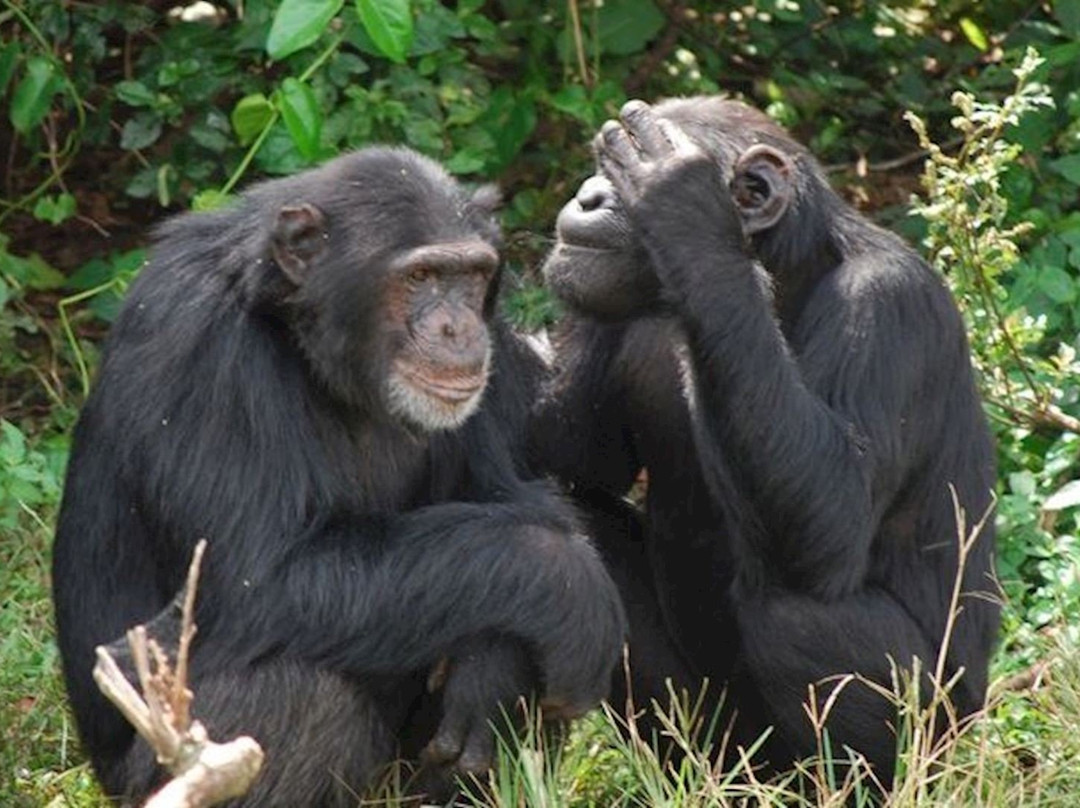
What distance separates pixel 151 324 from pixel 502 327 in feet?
3.92

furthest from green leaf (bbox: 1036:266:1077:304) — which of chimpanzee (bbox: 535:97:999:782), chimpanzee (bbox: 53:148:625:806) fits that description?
chimpanzee (bbox: 53:148:625:806)

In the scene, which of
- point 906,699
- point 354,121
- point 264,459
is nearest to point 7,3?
point 354,121

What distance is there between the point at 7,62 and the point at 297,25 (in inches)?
77.3

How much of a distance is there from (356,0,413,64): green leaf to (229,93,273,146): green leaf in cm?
101

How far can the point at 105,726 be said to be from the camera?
6473 millimetres

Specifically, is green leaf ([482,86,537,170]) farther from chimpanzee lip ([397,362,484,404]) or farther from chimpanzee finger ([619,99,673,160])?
chimpanzee lip ([397,362,484,404])

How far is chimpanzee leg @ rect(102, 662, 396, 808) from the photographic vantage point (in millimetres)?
6102

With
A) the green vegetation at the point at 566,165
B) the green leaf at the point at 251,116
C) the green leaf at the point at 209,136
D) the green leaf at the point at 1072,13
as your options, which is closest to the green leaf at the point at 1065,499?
the green vegetation at the point at 566,165

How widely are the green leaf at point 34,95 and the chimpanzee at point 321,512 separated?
234 centimetres

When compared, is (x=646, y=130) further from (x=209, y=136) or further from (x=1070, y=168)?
(x=209, y=136)

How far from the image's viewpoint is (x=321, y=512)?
629 cm

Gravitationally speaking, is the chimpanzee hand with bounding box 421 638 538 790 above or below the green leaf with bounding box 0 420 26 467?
above

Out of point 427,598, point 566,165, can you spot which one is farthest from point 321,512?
point 566,165

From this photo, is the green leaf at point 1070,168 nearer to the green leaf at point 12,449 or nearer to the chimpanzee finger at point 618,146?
the chimpanzee finger at point 618,146
